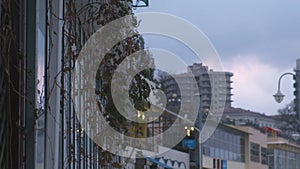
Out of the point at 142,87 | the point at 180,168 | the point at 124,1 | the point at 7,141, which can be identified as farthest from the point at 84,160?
the point at 180,168

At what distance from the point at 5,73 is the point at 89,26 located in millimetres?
1244

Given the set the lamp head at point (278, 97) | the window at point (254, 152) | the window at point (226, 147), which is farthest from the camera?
the window at point (254, 152)

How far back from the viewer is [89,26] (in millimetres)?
2986

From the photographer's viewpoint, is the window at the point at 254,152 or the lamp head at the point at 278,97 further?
the window at the point at 254,152

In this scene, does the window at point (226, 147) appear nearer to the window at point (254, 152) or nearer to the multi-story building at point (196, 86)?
the window at point (254, 152)

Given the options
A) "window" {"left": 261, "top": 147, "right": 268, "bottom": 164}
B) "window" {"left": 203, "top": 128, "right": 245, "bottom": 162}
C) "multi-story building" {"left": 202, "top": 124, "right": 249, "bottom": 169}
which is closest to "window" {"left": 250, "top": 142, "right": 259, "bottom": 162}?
"window" {"left": 261, "top": 147, "right": 268, "bottom": 164}

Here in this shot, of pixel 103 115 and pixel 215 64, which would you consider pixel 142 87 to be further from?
pixel 215 64

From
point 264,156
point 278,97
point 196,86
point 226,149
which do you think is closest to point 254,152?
point 264,156

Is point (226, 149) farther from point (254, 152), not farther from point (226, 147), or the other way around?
point (254, 152)

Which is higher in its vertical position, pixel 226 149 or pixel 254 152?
pixel 226 149

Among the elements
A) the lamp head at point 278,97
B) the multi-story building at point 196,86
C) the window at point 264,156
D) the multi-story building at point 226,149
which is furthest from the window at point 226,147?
the multi-story building at point 196,86

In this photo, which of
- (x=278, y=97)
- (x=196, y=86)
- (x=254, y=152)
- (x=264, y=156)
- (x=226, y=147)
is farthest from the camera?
(x=264, y=156)

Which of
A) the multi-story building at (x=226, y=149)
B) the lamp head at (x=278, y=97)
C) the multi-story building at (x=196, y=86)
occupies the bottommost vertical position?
the multi-story building at (x=226, y=149)

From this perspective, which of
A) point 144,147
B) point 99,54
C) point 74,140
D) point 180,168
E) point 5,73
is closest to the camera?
point 5,73
